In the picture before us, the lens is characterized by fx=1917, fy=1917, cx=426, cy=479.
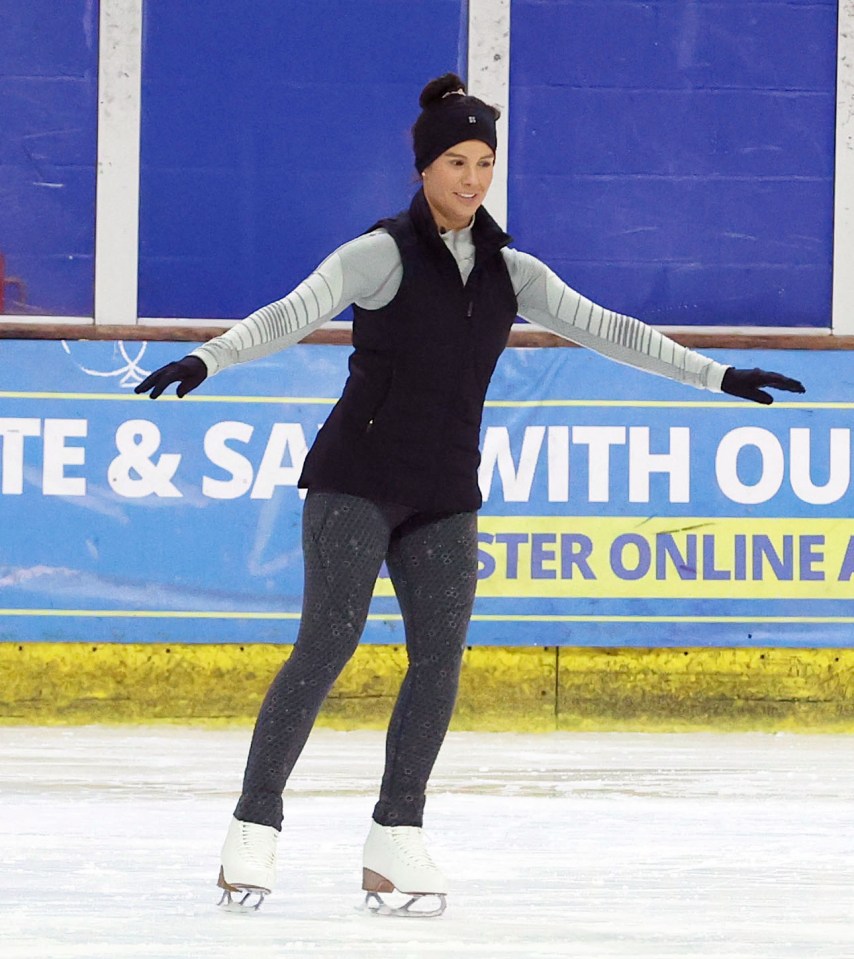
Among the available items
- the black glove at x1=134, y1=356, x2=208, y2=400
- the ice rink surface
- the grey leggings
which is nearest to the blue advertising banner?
the ice rink surface

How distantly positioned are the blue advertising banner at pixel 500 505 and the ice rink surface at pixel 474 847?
44cm

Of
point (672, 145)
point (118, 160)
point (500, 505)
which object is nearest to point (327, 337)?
point (500, 505)

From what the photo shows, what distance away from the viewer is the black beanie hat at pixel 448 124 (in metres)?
3.80

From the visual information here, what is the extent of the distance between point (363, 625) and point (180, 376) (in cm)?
64

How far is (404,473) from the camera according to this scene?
376 cm

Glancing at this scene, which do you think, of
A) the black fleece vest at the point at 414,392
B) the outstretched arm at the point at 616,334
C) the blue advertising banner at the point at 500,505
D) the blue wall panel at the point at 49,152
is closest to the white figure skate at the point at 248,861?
the black fleece vest at the point at 414,392

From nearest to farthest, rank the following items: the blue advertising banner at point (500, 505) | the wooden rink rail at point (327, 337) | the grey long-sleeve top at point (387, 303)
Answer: the grey long-sleeve top at point (387, 303), the blue advertising banner at point (500, 505), the wooden rink rail at point (327, 337)

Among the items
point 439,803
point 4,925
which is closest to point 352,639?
point 4,925

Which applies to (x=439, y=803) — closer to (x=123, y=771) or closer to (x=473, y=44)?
(x=123, y=771)

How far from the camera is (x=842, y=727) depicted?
23.6 ft

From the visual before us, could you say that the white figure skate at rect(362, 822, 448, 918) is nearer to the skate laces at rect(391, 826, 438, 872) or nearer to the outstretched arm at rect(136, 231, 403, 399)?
the skate laces at rect(391, 826, 438, 872)

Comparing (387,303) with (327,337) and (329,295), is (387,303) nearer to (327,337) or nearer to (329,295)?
(329,295)

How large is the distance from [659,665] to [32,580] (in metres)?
A: 2.33

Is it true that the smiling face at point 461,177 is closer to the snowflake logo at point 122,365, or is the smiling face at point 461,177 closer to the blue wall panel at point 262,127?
the snowflake logo at point 122,365
